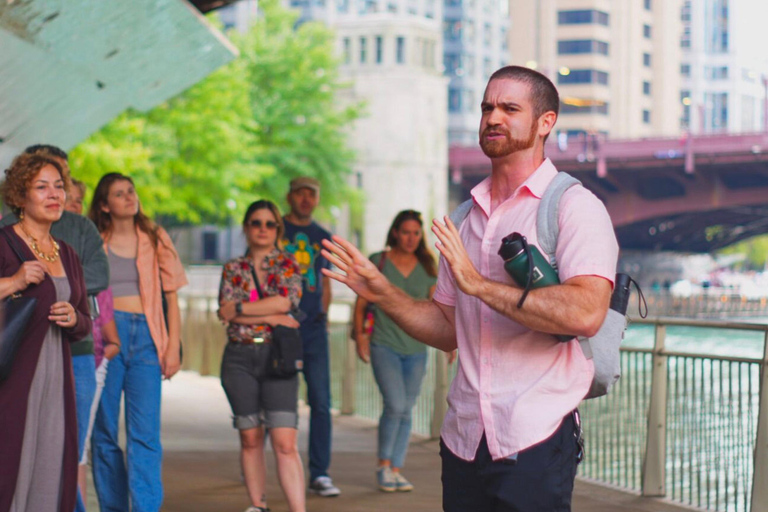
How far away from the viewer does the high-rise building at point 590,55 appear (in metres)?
123

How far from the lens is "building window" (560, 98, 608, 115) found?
4724 inches

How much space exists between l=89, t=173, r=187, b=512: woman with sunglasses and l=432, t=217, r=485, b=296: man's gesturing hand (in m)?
3.55

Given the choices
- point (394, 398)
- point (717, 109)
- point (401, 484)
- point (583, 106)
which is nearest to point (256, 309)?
point (394, 398)

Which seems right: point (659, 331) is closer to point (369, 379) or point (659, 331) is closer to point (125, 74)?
point (125, 74)

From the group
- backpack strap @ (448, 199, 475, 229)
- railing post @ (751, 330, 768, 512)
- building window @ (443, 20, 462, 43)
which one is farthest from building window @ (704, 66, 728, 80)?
backpack strap @ (448, 199, 475, 229)

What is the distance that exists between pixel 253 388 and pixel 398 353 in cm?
200

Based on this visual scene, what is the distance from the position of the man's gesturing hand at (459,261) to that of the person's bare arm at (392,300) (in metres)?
0.21

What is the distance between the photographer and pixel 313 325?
347 inches

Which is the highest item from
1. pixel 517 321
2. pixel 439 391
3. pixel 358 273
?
pixel 358 273

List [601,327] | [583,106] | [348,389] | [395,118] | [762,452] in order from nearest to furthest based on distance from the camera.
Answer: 1. [601,327]
2. [762,452]
3. [348,389]
4. [395,118]
5. [583,106]

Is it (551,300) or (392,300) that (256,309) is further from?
(551,300)

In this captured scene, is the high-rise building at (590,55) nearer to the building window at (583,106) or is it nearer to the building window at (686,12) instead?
the building window at (583,106)

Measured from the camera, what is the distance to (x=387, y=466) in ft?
28.6

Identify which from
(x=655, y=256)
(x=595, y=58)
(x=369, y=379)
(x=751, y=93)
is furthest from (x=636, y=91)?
(x=369, y=379)
